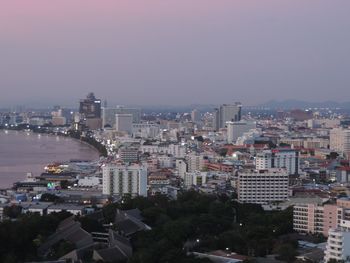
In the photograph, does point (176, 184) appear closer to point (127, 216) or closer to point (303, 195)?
point (303, 195)

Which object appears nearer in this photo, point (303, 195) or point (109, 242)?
point (109, 242)

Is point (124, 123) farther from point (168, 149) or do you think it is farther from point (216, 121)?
point (168, 149)

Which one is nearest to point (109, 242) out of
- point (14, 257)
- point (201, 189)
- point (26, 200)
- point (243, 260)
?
point (14, 257)

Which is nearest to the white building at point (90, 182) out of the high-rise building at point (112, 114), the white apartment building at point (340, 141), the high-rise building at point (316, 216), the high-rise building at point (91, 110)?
the high-rise building at point (316, 216)

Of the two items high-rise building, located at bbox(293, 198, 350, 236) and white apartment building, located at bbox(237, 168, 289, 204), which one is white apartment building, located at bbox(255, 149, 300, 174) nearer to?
white apartment building, located at bbox(237, 168, 289, 204)

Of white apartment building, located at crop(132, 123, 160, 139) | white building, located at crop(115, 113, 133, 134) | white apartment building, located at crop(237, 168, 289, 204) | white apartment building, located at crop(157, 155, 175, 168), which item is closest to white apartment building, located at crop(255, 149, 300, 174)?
white apartment building, located at crop(237, 168, 289, 204)

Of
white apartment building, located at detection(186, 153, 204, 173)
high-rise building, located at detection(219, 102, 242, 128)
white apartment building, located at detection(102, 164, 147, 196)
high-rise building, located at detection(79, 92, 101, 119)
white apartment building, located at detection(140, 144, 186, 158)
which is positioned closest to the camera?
white apartment building, located at detection(102, 164, 147, 196)
